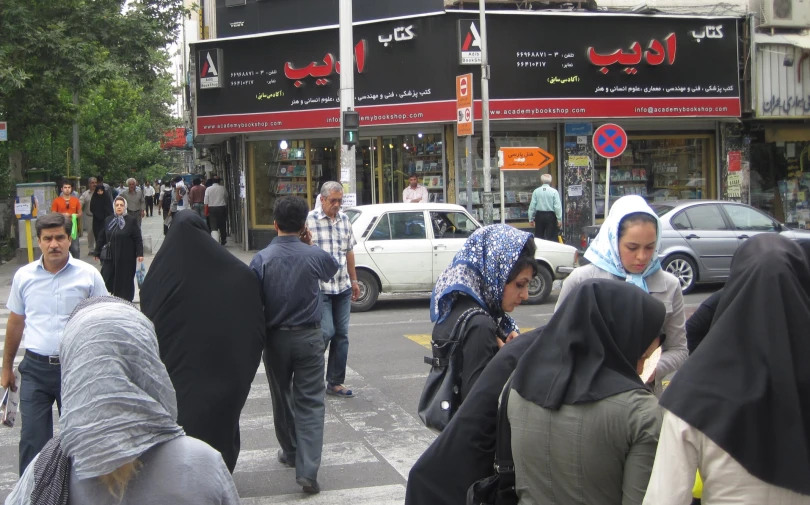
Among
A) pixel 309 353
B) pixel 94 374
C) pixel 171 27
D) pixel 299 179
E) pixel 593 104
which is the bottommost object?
pixel 309 353

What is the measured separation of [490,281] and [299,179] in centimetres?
1876

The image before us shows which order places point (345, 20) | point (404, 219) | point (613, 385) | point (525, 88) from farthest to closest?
point (525, 88) < point (345, 20) < point (404, 219) < point (613, 385)

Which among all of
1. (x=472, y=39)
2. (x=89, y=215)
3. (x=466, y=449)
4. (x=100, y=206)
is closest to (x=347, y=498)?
(x=466, y=449)

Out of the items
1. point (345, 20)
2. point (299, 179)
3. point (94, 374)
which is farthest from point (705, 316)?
point (299, 179)

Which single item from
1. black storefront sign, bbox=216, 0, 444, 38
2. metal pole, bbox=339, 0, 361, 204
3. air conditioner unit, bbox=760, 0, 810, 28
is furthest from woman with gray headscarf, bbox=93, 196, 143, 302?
air conditioner unit, bbox=760, 0, 810, 28

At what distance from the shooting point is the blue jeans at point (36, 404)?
16.8 ft

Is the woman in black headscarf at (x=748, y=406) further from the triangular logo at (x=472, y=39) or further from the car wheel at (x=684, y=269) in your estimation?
the triangular logo at (x=472, y=39)

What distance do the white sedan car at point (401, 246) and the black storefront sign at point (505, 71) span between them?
22.0 feet

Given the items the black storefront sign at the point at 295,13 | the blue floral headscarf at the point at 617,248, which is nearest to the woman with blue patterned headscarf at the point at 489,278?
the blue floral headscarf at the point at 617,248

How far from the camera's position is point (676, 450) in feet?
7.93

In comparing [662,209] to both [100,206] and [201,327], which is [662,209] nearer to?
[201,327]

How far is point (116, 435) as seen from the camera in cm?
218

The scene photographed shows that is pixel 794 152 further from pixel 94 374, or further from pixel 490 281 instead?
pixel 94 374

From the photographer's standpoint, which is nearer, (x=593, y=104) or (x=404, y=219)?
(x=404, y=219)
